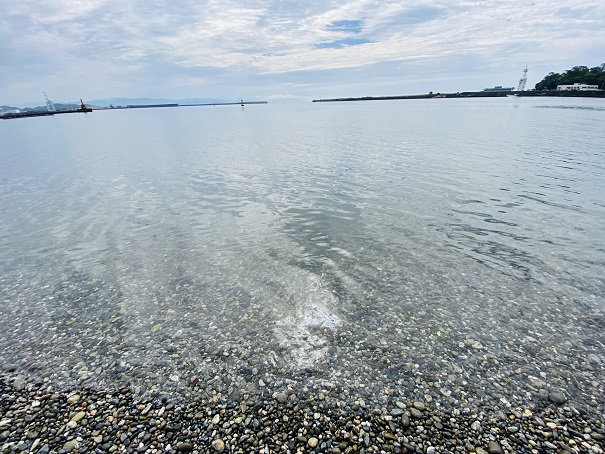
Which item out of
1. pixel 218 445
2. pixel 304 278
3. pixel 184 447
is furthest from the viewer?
pixel 304 278

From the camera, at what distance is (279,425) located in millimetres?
7262

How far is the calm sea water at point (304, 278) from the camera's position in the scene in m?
9.34

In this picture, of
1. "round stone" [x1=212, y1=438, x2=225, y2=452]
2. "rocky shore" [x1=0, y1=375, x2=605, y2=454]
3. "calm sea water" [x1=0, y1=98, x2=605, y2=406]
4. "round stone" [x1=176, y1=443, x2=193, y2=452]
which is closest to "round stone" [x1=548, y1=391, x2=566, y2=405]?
"rocky shore" [x1=0, y1=375, x2=605, y2=454]

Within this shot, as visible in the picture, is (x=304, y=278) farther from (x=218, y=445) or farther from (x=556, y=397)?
(x=556, y=397)

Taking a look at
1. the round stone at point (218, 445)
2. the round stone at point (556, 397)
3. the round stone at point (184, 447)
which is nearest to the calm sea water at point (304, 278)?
the round stone at point (556, 397)

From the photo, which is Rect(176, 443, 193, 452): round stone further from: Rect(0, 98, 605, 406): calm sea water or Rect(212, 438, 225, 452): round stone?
Rect(0, 98, 605, 406): calm sea water

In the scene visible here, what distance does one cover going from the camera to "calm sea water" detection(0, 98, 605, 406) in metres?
9.34

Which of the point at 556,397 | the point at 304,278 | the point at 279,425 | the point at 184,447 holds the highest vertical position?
the point at 184,447

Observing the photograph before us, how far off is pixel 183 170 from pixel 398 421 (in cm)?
3671

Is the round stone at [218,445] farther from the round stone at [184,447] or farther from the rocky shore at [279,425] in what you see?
the round stone at [184,447]

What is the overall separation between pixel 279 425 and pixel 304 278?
23.7 feet

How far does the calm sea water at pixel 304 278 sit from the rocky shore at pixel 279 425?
2.43ft

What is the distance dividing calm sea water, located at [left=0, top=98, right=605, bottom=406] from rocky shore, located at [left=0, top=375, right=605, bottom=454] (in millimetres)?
741

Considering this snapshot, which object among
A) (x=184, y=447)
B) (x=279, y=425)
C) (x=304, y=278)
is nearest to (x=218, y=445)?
(x=184, y=447)
